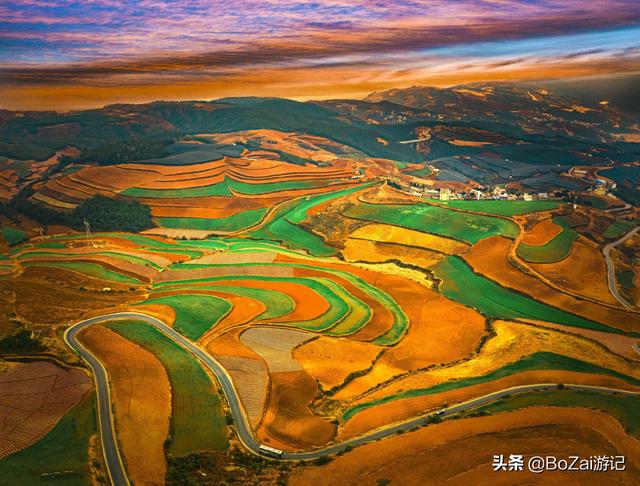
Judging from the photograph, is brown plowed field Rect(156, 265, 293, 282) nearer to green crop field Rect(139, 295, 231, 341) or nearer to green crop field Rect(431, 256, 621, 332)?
green crop field Rect(139, 295, 231, 341)

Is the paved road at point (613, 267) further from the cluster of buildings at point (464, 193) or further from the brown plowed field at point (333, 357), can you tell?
the brown plowed field at point (333, 357)

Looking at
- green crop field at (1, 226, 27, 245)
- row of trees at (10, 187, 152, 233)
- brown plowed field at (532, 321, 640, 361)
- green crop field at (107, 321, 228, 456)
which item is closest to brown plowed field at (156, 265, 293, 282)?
green crop field at (107, 321, 228, 456)

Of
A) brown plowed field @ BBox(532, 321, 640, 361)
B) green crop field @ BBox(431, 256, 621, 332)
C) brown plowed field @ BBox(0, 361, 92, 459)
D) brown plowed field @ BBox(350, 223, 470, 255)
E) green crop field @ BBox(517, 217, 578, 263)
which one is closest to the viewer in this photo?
brown plowed field @ BBox(0, 361, 92, 459)

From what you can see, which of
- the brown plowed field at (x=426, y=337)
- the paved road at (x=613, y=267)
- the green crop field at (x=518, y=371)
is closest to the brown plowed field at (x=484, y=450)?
the green crop field at (x=518, y=371)

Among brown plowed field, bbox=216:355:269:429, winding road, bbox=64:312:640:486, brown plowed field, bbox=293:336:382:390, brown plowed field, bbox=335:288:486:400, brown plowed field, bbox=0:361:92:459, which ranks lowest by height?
Answer: brown plowed field, bbox=335:288:486:400

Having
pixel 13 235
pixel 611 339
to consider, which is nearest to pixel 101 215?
pixel 13 235
